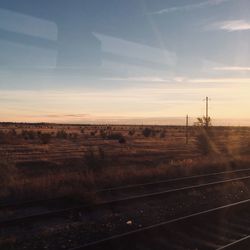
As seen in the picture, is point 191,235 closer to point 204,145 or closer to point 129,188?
point 129,188

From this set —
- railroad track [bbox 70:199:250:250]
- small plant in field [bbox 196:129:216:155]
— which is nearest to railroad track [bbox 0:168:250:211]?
railroad track [bbox 70:199:250:250]

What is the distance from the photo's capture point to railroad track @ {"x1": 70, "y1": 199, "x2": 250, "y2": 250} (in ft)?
34.8

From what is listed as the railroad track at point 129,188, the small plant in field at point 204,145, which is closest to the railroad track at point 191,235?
the railroad track at point 129,188

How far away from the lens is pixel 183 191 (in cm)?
1972

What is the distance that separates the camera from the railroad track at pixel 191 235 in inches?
417

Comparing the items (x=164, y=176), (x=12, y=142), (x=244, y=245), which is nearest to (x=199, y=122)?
(x=12, y=142)

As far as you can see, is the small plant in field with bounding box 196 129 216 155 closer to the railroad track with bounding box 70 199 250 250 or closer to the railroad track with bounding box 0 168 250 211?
the railroad track with bounding box 0 168 250 211

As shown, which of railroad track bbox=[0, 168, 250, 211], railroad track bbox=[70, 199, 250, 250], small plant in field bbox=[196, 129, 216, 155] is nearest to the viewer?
railroad track bbox=[70, 199, 250, 250]

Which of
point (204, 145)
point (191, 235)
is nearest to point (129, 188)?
point (191, 235)

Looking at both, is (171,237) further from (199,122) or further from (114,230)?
(199,122)

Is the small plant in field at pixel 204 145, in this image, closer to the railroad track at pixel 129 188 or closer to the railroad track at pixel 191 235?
the railroad track at pixel 129 188

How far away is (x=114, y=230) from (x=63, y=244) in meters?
1.87

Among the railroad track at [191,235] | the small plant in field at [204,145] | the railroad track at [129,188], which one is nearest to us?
the railroad track at [191,235]

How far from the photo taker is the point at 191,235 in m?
11.9
